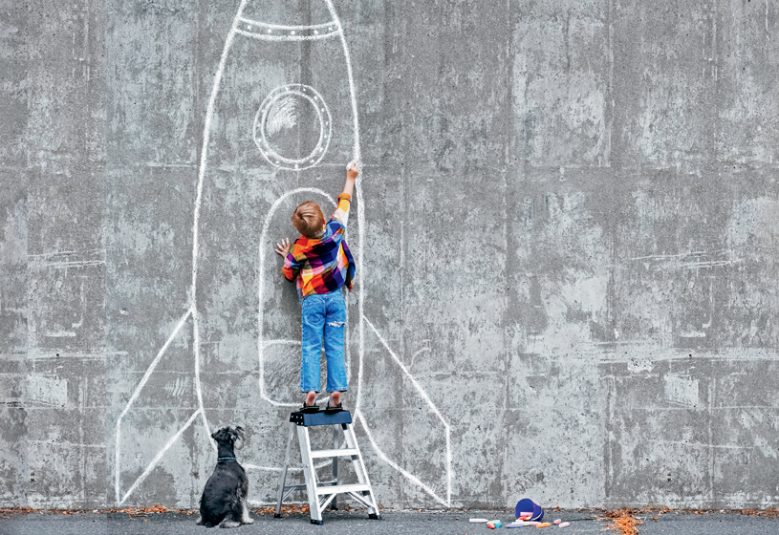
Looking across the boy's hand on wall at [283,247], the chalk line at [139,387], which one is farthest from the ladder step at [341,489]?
the boy's hand on wall at [283,247]

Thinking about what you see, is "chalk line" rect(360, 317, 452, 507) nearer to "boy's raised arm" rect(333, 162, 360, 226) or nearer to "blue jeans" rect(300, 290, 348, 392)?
"blue jeans" rect(300, 290, 348, 392)

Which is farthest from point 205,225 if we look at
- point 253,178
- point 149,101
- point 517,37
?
point 517,37

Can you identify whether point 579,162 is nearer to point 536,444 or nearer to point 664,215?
point 664,215

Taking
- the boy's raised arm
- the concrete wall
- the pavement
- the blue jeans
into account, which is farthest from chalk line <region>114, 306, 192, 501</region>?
the boy's raised arm

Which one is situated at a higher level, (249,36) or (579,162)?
(249,36)

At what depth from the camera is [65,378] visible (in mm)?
7215

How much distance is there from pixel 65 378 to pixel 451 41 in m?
3.58

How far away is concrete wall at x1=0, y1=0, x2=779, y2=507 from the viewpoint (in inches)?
285

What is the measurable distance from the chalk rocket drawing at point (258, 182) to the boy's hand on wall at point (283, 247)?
0.22 feet

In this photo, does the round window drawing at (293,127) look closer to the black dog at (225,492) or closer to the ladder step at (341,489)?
the black dog at (225,492)

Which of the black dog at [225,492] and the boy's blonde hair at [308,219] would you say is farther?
the boy's blonde hair at [308,219]

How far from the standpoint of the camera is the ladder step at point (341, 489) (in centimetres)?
677

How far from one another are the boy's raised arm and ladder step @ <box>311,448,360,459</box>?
1542mm

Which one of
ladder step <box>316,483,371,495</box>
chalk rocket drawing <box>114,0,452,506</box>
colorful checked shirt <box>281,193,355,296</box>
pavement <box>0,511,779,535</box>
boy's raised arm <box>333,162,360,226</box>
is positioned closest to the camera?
pavement <box>0,511,779,535</box>
